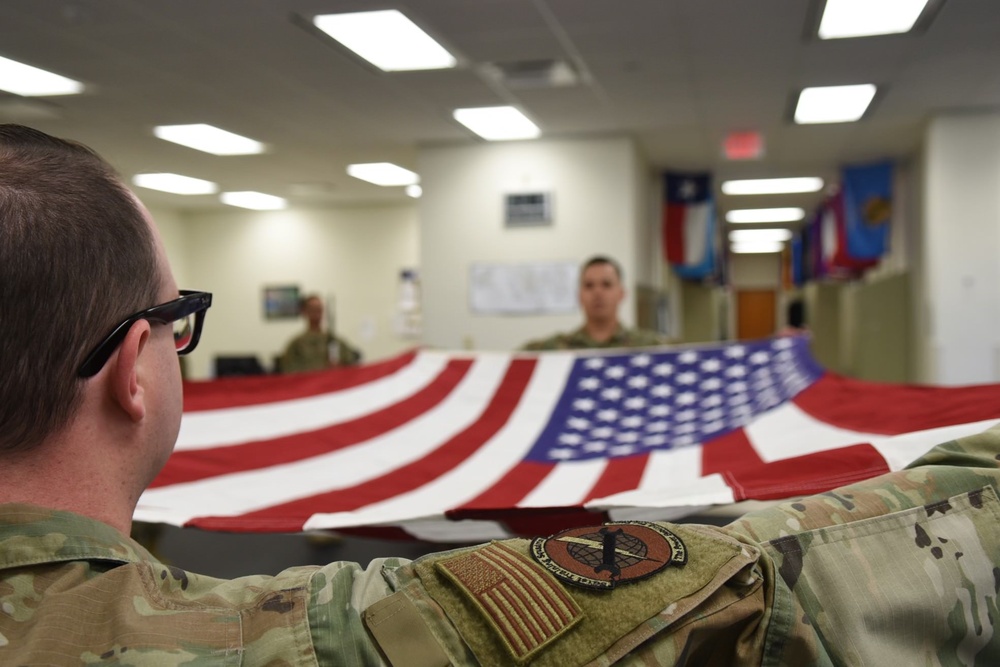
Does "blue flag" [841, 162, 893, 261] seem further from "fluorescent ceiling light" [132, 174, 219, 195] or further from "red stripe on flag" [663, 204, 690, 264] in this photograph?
"fluorescent ceiling light" [132, 174, 219, 195]

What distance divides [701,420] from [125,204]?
6.49 feet

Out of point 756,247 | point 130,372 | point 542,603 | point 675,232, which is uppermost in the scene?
point 756,247

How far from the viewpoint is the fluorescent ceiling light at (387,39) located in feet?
13.6

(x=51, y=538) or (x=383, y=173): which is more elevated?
(x=383, y=173)

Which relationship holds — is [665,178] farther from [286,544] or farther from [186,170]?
[286,544]

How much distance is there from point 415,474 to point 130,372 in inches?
59.2

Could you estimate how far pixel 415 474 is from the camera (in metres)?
2.21

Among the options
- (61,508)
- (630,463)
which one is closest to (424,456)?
(630,463)

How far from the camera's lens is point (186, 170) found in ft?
26.5

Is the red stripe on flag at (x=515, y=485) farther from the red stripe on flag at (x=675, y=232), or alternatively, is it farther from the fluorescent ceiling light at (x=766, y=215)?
the fluorescent ceiling light at (x=766, y=215)

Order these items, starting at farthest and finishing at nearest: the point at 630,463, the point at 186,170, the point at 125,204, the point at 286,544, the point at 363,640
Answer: the point at 186,170 < the point at 630,463 < the point at 286,544 < the point at 125,204 < the point at 363,640

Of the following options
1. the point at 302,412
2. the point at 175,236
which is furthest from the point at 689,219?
the point at 302,412

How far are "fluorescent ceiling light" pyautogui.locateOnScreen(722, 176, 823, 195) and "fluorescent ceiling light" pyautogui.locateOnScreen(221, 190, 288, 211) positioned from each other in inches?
206

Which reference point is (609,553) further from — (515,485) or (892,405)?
(892,405)
